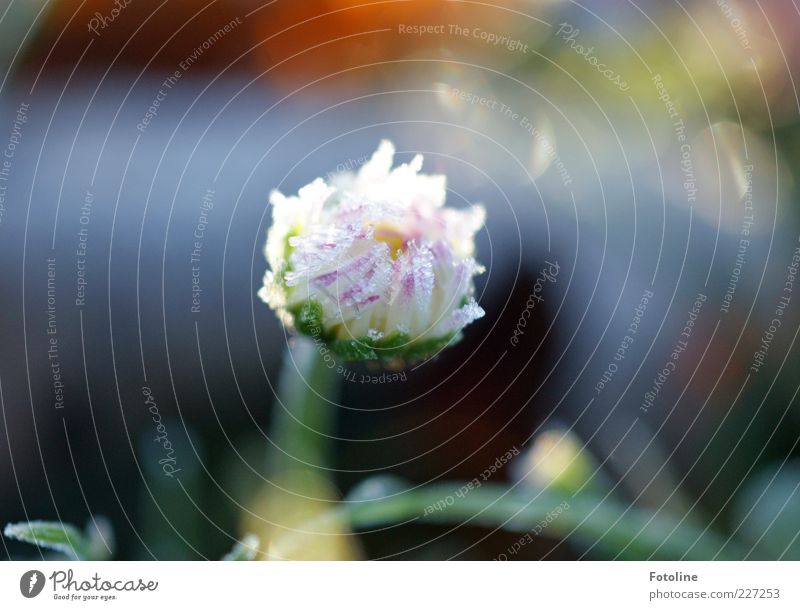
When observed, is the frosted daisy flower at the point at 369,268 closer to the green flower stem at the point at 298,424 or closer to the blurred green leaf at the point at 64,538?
the green flower stem at the point at 298,424

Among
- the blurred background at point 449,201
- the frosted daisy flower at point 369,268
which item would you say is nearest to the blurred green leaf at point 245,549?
the blurred background at point 449,201

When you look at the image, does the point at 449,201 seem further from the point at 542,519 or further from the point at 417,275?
the point at 542,519

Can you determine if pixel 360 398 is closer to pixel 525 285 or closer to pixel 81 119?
pixel 525 285

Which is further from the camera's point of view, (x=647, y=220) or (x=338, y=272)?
(x=647, y=220)

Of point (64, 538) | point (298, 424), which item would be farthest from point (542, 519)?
point (64, 538)

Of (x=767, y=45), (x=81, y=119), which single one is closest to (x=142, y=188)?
(x=81, y=119)

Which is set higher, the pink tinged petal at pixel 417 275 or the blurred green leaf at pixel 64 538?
the pink tinged petal at pixel 417 275
